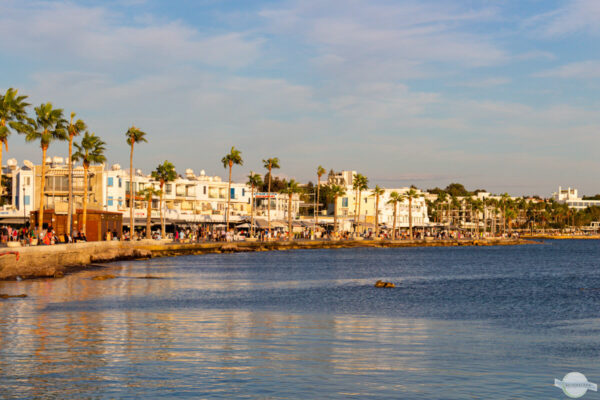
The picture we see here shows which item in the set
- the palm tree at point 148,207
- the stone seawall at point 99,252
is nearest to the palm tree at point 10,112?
the stone seawall at point 99,252

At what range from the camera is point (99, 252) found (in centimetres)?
6744

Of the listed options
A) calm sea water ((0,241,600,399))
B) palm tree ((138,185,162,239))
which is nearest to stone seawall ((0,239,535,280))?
palm tree ((138,185,162,239))

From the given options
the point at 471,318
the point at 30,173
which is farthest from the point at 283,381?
the point at 30,173

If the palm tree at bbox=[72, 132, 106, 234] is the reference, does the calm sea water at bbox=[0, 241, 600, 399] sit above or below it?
below

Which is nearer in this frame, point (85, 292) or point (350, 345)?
point (350, 345)

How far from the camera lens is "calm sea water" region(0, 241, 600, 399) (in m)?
17.0

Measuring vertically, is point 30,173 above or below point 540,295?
above

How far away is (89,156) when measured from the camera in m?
73.6

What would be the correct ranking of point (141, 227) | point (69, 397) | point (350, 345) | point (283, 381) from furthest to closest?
1. point (141, 227)
2. point (350, 345)
3. point (283, 381)
4. point (69, 397)

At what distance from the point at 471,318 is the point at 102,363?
18113mm

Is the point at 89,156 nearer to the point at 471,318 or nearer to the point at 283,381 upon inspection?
the point at 471,318

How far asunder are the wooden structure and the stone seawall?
3.36 meters

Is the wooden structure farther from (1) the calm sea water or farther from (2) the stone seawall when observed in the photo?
(1) the calm sea water

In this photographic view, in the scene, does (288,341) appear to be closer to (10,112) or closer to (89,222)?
(10,112)
